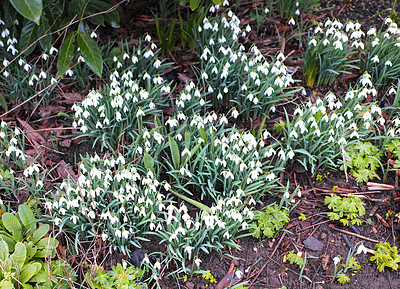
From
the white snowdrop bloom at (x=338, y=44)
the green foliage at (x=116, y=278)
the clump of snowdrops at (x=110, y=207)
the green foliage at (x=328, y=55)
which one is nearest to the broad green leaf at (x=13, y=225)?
the clump of snowdrops at (x=110, y=207)

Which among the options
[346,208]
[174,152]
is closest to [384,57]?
[346,208]

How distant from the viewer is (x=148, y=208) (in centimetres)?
251

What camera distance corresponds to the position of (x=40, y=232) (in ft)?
7.97

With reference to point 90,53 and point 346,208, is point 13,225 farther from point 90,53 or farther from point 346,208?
point 346,208

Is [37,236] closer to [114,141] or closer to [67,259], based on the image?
[67,259]

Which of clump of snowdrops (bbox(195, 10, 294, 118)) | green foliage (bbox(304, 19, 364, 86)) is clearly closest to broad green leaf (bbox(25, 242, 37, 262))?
clump of snowdrops (bbox(195, 10, 294, 118))

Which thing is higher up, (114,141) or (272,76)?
(272,76)

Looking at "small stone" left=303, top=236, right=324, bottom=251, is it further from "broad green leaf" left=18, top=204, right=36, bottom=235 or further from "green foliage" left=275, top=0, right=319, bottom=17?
"green foliage" left=275, top=0, right=319, bottom=17

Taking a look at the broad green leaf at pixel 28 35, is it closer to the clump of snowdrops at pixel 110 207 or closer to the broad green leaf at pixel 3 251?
the clump of snowdrops at pixel 110 207

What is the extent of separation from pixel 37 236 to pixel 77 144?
908 millimetres

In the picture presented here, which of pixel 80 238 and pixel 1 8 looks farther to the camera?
pixel 1 8

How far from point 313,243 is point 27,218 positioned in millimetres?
1912

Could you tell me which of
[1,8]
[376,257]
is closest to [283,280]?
[376,257]

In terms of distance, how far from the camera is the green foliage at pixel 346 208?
2.63 metres
